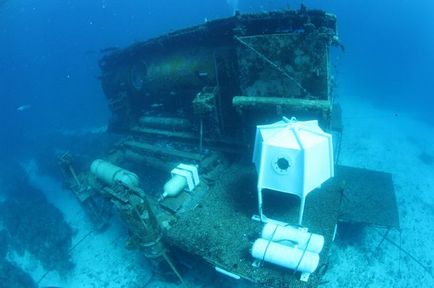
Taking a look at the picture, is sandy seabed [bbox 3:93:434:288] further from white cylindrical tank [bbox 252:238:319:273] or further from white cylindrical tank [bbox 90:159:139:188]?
white cylindrical tank [bbox 252:238:319:273]

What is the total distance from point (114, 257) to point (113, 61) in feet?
32.4

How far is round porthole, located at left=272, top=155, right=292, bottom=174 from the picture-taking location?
6.11 m

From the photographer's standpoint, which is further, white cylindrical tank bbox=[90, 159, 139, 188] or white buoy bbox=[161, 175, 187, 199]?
white cylindrical tank bbox=[90, 159, 139, 188]

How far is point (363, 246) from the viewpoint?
958cm

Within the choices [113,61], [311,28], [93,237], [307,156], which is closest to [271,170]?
[307,156]

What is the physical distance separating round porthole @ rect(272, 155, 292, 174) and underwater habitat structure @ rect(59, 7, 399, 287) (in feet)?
0.07

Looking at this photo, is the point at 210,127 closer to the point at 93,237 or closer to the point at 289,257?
the point at 289,257

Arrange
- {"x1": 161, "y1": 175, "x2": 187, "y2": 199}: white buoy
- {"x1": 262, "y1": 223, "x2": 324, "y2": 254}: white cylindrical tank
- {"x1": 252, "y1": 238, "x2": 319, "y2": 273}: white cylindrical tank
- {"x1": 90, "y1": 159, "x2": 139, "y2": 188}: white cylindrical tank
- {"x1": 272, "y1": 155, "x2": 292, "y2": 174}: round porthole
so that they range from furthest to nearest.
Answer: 1. {"x1": 90, "y1": 159, "x2": 139, "y2": 188}: white cylindrical tank
2. {"x1": 161, "y1": 175, "x2": 187, "y2": 199}: white buoy
3. {"x1": 272, "y1": 155, "x2": 292, "y2": 174}: round porthole
4. {"x1": 262, "y1": 223, "x2": 324, "y2": 254}: white cylindrical tank
5. {"x1": 252, "y1": 238, "x2": 319, "y2": 273}: white cylindrical tank

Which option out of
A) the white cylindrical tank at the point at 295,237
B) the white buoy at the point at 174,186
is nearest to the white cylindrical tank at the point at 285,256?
the white cylindrical tank at the point at 295,237

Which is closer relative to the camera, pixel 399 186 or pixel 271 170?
pixel 271 170

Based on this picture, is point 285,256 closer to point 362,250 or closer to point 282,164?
point 282,164

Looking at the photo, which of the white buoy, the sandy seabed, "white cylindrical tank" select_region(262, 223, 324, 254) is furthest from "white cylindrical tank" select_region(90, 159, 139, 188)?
"white cylindrical tank" select_region(262, 223, 324, 254)

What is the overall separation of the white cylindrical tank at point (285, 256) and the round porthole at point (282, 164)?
1.51 meters

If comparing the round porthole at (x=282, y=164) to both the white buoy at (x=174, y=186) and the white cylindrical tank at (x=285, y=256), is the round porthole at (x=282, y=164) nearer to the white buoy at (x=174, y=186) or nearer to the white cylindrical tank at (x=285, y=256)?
the white cylindrical tank at (x=285, y=256)
